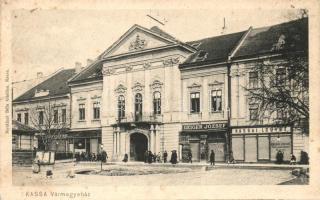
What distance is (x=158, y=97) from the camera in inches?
572

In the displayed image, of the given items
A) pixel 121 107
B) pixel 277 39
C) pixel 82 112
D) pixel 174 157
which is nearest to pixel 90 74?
pixel 82 112

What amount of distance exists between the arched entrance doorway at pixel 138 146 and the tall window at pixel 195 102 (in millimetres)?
2286

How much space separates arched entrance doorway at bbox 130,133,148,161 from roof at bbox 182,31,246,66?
3.15 meters

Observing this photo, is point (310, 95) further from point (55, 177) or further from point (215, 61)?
point (215, 61)

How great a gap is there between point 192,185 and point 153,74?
7.38m

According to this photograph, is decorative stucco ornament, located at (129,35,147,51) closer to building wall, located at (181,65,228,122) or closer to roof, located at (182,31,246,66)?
roof, located at (182,31,246,66)

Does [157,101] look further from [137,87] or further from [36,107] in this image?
[36,107]

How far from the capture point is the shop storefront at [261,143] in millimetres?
12977

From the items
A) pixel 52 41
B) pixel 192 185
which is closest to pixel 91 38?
pixel 52 41

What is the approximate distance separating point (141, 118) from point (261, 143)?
4042 mm

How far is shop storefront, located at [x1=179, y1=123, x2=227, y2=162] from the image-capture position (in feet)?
46.4

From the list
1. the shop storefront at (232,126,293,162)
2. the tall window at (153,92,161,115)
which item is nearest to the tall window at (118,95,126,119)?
the tall window at (153,92,161,115)

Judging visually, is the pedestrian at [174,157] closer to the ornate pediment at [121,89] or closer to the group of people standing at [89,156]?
the group of people standing at [89,156]

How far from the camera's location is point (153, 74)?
14.8m
